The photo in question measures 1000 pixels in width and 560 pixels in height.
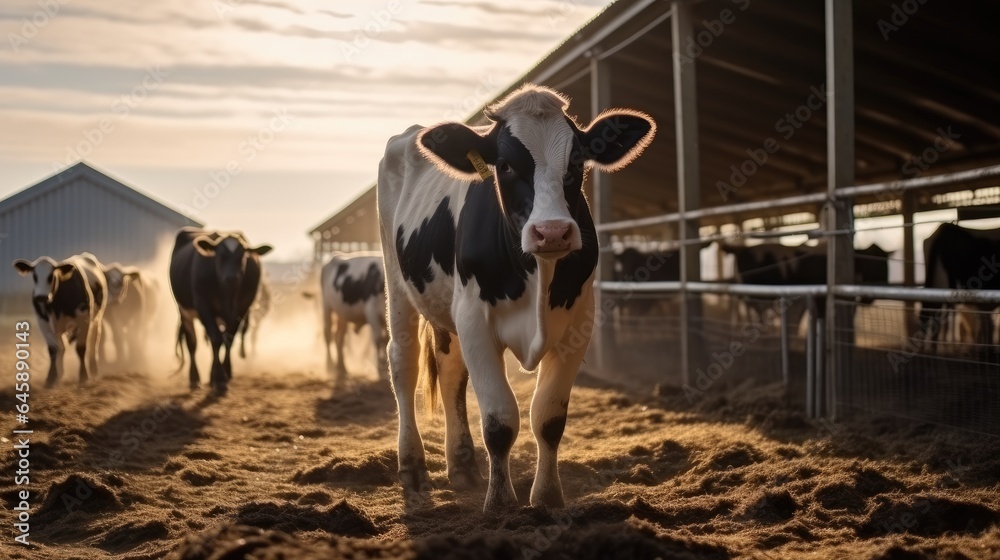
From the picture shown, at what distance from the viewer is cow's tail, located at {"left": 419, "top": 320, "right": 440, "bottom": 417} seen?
6.50m

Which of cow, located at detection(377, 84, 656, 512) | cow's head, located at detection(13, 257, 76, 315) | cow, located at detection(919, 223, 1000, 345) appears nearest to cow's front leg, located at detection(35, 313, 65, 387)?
cow's head, located at detection(13, 257, 76, 315)

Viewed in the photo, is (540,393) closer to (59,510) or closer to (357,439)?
(59,510)

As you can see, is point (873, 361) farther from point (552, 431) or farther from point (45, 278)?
point (45, 278)

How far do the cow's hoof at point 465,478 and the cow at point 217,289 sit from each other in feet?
23.0

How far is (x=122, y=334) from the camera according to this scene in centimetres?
1789

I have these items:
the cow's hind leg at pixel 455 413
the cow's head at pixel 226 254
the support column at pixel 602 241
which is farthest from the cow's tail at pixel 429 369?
the cow's head at pixel 226 254

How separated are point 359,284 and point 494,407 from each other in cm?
1134

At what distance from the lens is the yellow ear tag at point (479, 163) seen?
5.00 m

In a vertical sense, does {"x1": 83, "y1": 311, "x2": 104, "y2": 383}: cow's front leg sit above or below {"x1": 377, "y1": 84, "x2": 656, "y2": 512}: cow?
below

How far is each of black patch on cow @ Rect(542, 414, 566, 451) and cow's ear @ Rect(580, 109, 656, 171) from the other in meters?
1.37

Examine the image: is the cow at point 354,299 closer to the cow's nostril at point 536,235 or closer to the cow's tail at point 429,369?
the cow's tail at point 429,369

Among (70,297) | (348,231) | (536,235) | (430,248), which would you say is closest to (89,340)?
(70,297)

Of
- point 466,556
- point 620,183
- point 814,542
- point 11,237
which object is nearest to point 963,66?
point 814,542

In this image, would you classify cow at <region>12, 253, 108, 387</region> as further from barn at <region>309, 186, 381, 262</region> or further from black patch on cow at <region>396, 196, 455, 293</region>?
barn at <region>309, 186, 381, 262</region>
